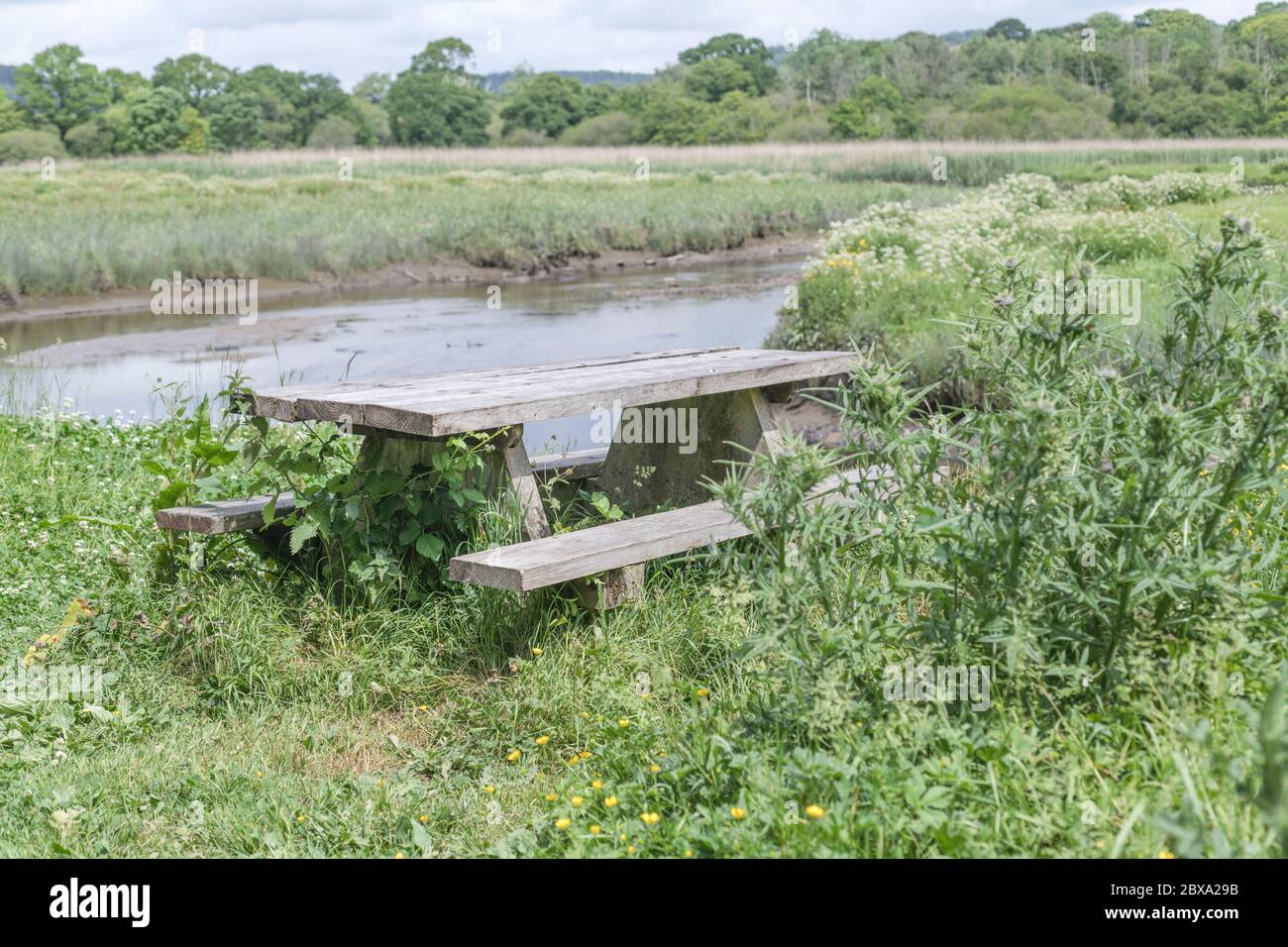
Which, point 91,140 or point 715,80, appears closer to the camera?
point 91,140

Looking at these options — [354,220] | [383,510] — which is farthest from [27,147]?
[383,510]

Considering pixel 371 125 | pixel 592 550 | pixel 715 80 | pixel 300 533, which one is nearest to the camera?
pixel 592 550

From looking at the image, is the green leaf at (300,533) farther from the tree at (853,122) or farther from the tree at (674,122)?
the tree at (674,122)

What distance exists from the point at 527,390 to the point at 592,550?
76 cm

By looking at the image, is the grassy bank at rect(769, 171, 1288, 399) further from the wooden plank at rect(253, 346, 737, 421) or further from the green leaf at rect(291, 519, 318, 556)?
the green leaf at rect(291, 519, 318, 556)

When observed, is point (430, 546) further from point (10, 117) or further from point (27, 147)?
point (10, 117)

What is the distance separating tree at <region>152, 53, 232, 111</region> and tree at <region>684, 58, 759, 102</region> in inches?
1028

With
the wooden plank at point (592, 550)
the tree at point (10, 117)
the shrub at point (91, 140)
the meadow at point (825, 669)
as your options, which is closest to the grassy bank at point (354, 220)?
the meadow at point (825, 669)

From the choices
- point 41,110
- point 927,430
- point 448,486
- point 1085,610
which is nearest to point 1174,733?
point 1085,610

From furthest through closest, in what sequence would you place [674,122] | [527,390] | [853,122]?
[674,122] → [853,122] → [527,390]

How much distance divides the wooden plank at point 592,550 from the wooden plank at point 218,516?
0.85 metres

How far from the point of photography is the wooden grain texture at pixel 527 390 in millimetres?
4285

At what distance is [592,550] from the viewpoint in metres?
4.25
